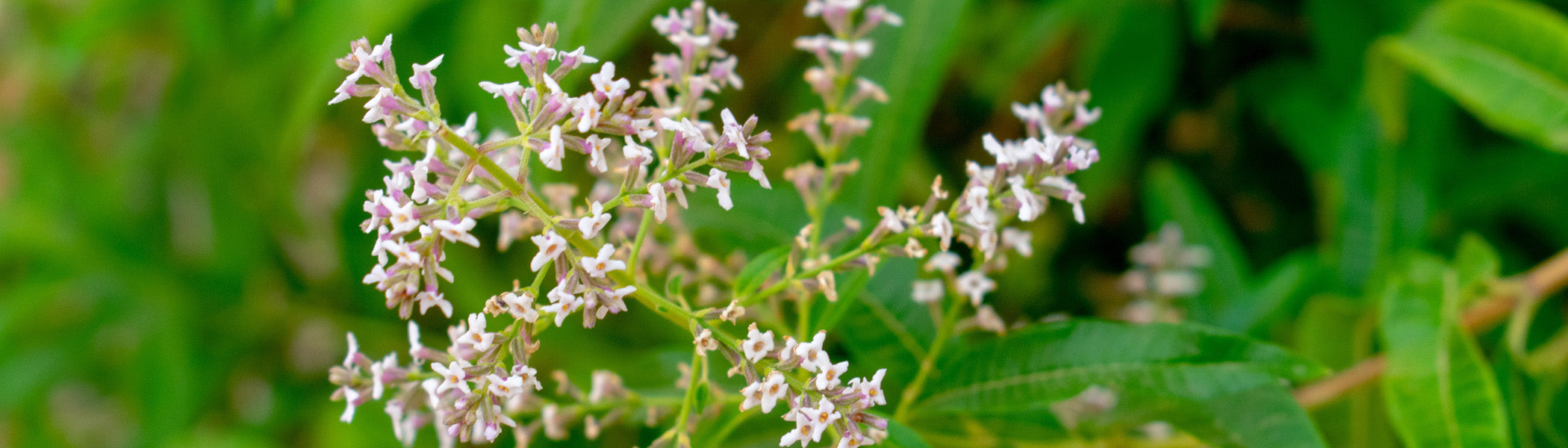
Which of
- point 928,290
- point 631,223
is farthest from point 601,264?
point 928,290

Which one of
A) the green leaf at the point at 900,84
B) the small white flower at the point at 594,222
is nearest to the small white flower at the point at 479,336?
the small white flower at the point at 594,222

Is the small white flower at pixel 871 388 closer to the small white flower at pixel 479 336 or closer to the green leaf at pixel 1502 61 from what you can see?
the small white flower at pixel 479 336

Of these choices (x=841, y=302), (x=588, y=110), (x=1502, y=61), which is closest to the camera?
(x=588, y=110)

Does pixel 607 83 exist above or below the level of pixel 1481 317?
below

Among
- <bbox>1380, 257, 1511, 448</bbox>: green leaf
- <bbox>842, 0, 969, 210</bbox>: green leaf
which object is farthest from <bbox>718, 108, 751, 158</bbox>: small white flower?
<bbox>1380, 257, 1511, 448</bbox>: green leaf

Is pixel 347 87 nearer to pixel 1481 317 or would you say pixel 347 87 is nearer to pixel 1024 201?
pixel 1024 201

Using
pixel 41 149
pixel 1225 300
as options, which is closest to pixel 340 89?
pixel 1225 300

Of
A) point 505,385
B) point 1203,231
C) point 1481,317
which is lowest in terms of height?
point 505,385
